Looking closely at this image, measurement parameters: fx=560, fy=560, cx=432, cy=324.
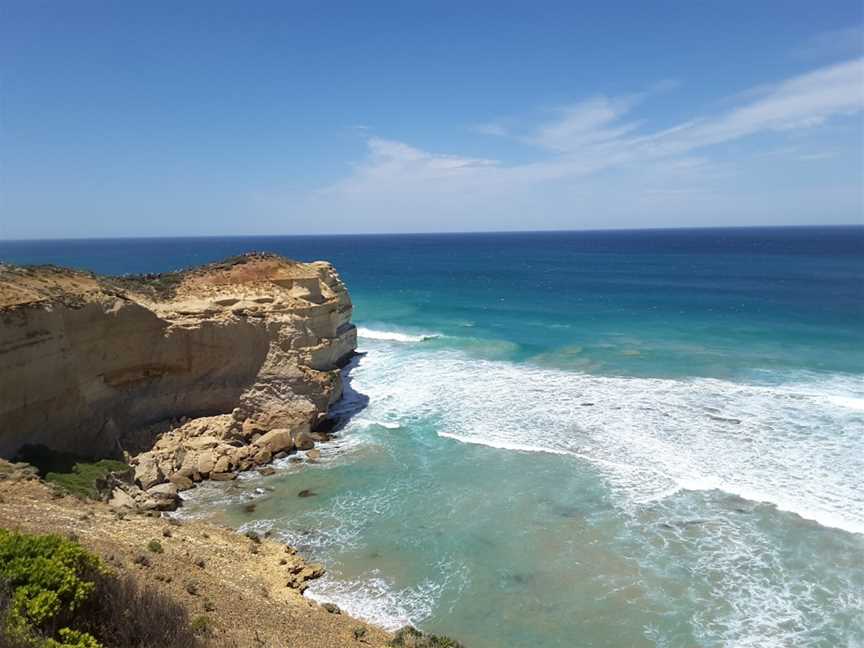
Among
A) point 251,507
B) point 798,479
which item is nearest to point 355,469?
point 251,507

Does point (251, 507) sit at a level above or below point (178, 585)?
below

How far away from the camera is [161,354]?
2181 centimetres

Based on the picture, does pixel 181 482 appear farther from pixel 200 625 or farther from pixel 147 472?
pixel 200 625

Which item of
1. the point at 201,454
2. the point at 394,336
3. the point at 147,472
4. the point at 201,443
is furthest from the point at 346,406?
the point at 394,336

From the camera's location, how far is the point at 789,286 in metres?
60.9

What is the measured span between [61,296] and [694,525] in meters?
21.3

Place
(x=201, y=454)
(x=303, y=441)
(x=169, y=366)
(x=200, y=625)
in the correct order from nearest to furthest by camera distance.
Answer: (x=200, y=625) < (x=201, y=454) < (x=169, y=366) < (x=303, y=441)

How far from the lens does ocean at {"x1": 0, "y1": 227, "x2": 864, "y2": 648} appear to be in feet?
43.9

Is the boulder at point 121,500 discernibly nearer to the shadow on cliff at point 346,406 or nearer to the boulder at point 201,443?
the boulder at point 201,443

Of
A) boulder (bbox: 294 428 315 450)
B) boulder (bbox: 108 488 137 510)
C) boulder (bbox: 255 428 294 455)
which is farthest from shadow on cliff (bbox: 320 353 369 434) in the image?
boulder (bbox: 108 488 137 510)

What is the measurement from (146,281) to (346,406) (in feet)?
34.8

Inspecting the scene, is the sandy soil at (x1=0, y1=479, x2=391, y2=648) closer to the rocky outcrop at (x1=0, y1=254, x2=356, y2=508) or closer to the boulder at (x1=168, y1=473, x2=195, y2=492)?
the rocky outcrop at (x1=0, y1=254, x2=356, y2=508)

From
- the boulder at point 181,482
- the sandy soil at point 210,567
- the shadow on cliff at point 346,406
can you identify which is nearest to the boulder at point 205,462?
the boulder at point 181,482

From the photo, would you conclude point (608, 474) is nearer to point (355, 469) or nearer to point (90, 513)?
point (355, 469)
